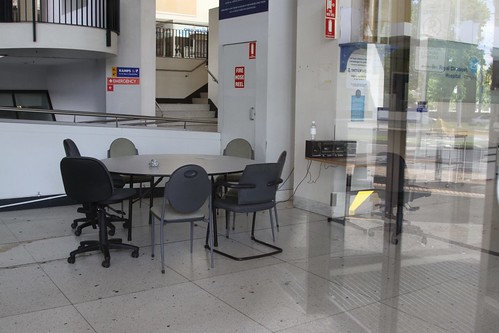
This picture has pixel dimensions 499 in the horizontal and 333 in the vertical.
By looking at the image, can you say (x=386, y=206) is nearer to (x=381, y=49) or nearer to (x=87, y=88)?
(x=381, y=49)

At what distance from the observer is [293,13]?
260 inches

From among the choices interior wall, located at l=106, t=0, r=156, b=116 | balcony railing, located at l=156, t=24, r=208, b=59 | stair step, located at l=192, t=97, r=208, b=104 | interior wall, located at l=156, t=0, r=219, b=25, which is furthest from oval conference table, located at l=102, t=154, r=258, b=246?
interior wall, located at l=156, t=0, r=219, b=25

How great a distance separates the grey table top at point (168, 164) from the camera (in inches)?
173

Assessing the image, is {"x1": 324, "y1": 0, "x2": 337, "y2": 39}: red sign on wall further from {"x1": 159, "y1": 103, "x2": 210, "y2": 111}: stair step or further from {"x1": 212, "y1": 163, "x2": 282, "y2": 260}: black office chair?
{"x1": 159, "y1": 103, "x2": 210, "y2": 111}: stair step

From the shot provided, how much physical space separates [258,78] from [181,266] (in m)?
3.17

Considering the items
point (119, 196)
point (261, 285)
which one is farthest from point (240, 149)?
point (261, 285)

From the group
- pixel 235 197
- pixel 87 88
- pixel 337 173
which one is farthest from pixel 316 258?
pixel 87 88

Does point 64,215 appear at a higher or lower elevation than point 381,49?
lower

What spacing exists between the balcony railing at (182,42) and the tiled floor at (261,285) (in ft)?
30.5

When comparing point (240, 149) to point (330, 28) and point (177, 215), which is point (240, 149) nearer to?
point (330, 28)

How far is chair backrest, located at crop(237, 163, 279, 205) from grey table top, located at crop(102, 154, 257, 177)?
9.3 inches

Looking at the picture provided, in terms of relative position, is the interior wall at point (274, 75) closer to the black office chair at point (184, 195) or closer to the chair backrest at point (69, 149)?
the chair backrest at point (69, 149)

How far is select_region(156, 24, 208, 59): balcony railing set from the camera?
1383cm

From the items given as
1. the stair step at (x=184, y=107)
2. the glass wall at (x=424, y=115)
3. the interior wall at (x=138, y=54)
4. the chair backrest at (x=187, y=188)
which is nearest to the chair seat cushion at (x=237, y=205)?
the chair backrest at (x=187, y=188)
